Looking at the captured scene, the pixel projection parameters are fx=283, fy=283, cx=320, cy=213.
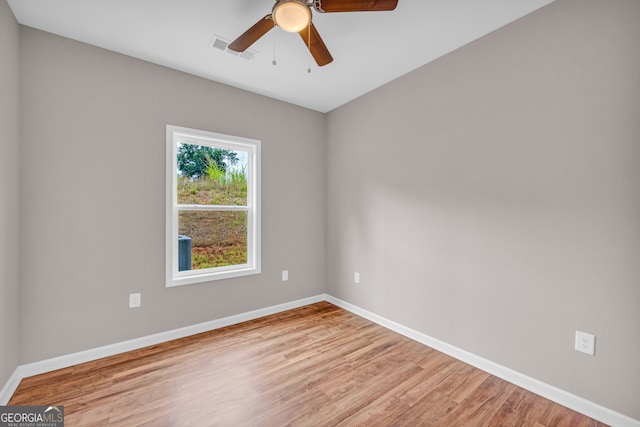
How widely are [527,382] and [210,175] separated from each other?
10.9 ft

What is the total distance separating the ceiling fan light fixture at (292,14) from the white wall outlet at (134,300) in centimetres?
253

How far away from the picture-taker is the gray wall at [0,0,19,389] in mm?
1851

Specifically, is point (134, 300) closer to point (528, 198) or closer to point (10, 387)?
point (10, 387)

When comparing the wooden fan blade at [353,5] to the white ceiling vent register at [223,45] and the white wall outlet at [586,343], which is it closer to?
the white ceiling vent register at [223,45]

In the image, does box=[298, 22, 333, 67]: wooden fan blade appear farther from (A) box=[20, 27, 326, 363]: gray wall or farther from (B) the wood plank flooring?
(B) the wood plank flooring

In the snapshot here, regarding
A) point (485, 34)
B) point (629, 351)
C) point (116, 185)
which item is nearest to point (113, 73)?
point (116, 185)

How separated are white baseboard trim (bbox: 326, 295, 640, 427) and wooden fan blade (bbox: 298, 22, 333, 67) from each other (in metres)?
2.57

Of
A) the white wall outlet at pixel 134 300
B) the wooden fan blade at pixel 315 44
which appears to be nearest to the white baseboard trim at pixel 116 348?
the white wall outlet at pixel 134 300

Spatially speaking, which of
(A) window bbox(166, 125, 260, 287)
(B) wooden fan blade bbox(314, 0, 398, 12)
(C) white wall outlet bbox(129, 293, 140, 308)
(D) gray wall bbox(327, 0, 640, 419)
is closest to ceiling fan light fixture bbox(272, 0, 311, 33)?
(B) wooden fan blade bbox(314, 0, 398, 12)

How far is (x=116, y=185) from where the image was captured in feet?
8.18

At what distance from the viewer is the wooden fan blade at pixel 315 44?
71.7 inches

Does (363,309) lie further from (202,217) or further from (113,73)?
(113,73)

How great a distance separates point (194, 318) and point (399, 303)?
6.96 ft

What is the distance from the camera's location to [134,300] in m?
2.58
